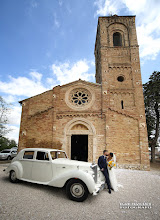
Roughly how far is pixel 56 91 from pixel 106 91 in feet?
17.1

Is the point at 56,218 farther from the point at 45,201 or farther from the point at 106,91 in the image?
the point at 106,91

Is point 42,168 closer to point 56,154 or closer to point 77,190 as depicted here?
point 56,154

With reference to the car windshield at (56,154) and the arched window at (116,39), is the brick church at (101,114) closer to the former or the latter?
the arched window at (116,39)

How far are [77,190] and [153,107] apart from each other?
18.5 metres

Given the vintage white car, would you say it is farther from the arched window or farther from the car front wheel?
the arched window

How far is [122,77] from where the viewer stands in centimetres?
1354

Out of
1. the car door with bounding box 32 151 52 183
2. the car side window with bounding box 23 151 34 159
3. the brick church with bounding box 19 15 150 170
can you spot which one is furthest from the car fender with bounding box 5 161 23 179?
the brick church with bounding box 19 15 150 170

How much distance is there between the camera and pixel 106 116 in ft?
38.4

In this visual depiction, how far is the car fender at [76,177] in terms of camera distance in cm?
379

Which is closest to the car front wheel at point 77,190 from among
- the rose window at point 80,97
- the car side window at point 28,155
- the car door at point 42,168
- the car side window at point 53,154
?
the car door at point 42,168

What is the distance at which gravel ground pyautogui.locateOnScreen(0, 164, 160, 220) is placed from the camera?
3062 millimetres

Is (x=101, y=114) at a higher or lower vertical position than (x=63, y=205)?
higher

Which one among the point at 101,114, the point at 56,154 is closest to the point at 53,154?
the point at 56,154

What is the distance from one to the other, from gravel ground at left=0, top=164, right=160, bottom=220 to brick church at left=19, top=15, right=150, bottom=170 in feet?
21.1
